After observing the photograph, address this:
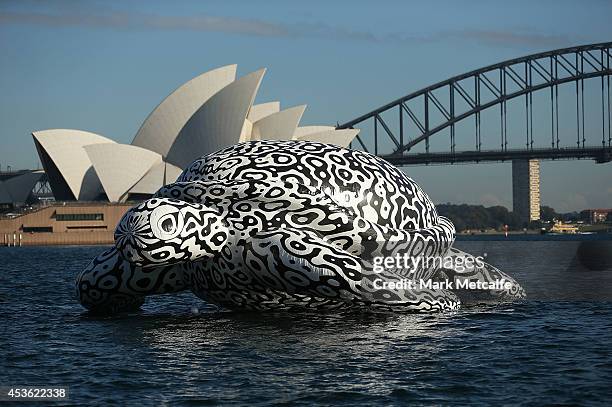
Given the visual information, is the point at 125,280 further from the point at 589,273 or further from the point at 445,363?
the point at 589,273

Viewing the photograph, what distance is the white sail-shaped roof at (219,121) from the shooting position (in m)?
82.3

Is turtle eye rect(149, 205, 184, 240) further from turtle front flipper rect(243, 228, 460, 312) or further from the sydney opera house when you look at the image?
the sydney opera house

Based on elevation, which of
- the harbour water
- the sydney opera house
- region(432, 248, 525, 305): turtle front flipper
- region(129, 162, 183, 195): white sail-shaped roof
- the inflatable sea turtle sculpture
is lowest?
the harbour water

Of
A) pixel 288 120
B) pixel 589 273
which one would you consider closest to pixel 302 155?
pixel 589 273

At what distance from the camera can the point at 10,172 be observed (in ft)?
403

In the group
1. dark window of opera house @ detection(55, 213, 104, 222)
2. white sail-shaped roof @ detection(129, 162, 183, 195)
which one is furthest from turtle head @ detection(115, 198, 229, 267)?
dark window of opera house @ detection(55, 213, 104, 222)

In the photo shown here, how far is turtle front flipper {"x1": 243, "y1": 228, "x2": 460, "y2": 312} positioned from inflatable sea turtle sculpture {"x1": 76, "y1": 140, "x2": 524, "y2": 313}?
0.6 inches

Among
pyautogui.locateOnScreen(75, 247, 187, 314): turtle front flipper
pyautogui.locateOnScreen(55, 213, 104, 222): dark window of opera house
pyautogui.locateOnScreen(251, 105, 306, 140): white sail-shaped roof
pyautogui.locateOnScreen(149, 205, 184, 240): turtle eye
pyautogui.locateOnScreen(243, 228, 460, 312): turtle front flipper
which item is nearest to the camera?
pyautogui.locateOnScreen(149, 205, 184, 240): turtle eye

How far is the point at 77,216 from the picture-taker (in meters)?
98.1

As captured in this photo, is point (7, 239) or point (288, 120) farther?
point (7, 239)

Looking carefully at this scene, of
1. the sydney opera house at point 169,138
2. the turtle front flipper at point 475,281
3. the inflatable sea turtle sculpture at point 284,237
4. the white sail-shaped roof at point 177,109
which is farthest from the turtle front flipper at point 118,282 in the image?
the white sail-shaped roof at point 177,109

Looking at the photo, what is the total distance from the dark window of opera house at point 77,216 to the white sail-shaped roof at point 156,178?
468 cm

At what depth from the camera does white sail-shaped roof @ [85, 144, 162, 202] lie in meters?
90.2

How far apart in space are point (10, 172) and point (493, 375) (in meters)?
119
